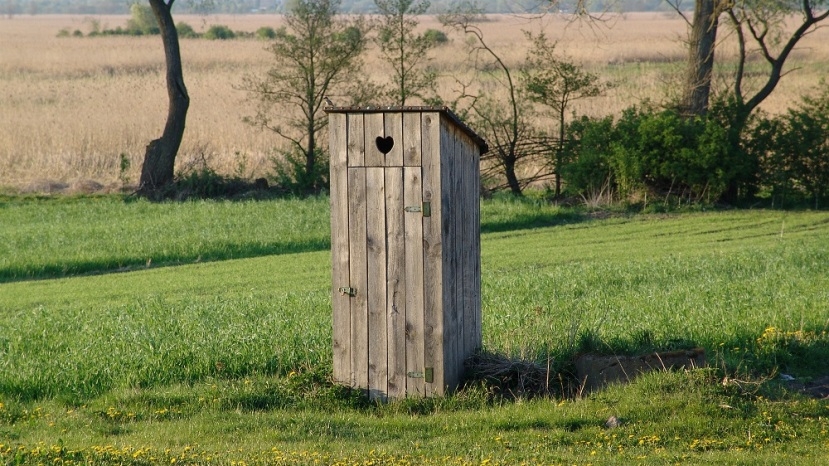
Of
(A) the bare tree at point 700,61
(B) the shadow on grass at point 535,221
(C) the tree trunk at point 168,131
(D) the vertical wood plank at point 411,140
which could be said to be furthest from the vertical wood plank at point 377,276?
(C) the tree trunk at point 168,131

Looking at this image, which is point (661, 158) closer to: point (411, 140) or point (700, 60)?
point (700, 60)

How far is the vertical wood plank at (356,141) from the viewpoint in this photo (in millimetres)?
8258

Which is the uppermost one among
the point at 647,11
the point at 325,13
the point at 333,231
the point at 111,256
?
the point at 647,11

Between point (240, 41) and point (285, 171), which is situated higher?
point (240, 41)

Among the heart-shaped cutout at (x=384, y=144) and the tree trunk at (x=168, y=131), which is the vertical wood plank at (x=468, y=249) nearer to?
the heart-shaped cutout at (x=384, y=144)

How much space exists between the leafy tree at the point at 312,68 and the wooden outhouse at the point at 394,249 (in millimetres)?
18343

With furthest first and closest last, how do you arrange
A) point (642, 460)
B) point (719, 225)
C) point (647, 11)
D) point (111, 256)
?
point (647, 11) → point (719, 225) → point (111, 256) → point (642, 460)

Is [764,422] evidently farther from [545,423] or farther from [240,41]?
[240,41]

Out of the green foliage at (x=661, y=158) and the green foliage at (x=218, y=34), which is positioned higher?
the green foliage at (x=218, y=34)

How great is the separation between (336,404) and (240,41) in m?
67.8

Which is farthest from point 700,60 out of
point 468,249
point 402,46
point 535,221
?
point 468,249

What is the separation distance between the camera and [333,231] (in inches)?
329

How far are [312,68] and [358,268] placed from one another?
62.2 feet

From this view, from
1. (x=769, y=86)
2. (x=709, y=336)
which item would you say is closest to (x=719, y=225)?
(x=769, y=86)
